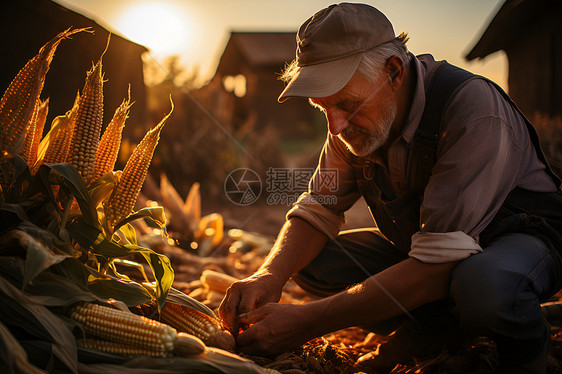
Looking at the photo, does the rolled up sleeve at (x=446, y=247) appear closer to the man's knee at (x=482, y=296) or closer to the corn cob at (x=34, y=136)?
the man's knee at (x=482, y=296)

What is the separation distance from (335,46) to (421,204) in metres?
0.76

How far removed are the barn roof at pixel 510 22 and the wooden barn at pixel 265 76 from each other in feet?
28.7

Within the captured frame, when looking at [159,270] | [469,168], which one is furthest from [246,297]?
[469,168]

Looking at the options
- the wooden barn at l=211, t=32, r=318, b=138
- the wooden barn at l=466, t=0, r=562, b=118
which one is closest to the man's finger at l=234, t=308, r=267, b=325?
the wooden barn at l=466, t=0, r=562, b=118

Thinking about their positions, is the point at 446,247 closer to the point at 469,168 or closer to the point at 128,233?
the point at 469,168

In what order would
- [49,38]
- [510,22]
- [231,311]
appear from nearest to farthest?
1. [231,311]
2. [49,38]
3. [510,22]

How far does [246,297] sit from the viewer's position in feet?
6.06

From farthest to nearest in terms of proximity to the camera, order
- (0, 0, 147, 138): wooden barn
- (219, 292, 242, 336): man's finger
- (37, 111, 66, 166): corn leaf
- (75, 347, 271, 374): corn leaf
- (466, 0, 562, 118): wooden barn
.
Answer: (466, 0, 562, 118): wooden barn, (0, 0, 147, 138): wooden barn, (219, 292, 242, 336): man's finger, (37, 111, 66, 166): corn leaf, (75, 347, 271, 374): corn leaf

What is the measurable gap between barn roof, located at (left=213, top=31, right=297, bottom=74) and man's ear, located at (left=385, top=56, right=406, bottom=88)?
55.7ft

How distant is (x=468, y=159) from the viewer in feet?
5.38

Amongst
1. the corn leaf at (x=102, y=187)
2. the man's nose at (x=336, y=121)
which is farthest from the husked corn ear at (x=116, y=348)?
the man's nose at (x=336, y=121)

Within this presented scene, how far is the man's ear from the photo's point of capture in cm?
187

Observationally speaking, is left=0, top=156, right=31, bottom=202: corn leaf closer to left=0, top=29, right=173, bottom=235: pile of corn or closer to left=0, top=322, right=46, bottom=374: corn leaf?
left=0, top=29, right=173, bottom=235: pile of corn

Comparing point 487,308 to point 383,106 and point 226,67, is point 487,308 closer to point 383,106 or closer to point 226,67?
point 383,106
